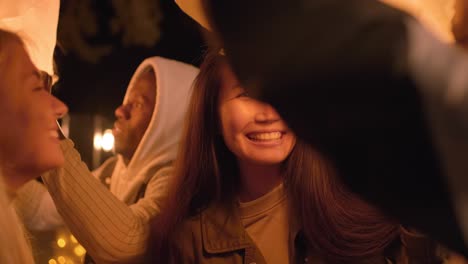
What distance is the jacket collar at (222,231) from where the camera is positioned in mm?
1062

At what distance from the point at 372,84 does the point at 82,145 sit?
1.11m

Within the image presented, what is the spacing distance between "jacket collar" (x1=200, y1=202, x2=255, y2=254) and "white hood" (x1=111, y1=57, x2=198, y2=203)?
26cm

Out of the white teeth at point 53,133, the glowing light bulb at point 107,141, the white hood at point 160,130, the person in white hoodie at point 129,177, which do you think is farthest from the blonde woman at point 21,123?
the glowing light bulb at point 107,141

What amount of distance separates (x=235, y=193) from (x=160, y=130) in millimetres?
279

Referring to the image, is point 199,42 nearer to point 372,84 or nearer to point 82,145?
point 82,145

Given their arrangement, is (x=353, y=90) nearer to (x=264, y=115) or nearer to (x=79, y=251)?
(x=264, y=115)

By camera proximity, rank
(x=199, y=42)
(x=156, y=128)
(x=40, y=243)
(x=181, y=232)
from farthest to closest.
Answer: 1. (x=199, y=42)
2. (x=156, y=128)
3. (x=40, y=243)
4. (x=181, y=232)

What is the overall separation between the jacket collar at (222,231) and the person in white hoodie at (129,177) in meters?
0.14

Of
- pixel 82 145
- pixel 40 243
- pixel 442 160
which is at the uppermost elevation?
pixel 442 160

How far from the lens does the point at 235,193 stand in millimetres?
1150

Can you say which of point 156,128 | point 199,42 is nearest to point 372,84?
point 156,128

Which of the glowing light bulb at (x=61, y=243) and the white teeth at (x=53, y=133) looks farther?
the glowing light bulb at (x=61, y=243)

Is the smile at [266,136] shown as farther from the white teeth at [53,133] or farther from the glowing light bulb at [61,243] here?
the glowing light bulb at [61,243]

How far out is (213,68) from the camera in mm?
1148
